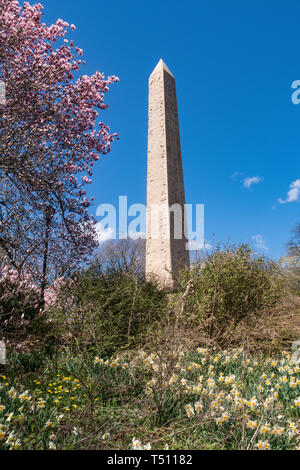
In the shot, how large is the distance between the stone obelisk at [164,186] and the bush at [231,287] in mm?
3625

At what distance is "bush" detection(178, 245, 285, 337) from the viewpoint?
6.32 metres

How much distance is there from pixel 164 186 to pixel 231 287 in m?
5.15

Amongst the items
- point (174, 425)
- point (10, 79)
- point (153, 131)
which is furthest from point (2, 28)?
point (174, 425)

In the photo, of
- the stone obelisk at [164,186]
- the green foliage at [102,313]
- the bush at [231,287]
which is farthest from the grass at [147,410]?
the stone obelisk at [164,186]

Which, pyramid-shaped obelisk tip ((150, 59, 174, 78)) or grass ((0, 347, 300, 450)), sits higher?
pyramid-shaped obelisk tip ((150, 59, 174, 78))

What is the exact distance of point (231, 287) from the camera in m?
6.54

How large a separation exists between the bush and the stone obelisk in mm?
3625

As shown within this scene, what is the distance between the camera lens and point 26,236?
23.2 ft

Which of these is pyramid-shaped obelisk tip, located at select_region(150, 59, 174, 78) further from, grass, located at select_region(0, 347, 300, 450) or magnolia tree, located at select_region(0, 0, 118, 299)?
grass, located at select_region(0, 347, 300, 450)

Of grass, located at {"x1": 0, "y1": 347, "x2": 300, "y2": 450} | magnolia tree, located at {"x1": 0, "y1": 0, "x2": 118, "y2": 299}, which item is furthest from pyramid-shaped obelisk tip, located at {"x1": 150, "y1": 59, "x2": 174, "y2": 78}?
grass, located at {"x1": 0, "y1": 347, "x2": 300, "y2": 450}

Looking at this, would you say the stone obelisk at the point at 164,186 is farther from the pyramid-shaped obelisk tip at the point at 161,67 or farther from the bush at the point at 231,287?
the bush at the point at 231,287

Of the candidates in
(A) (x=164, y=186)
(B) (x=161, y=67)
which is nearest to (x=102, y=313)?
(A) (x=164, y=186)

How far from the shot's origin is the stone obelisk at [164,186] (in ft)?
35.1
